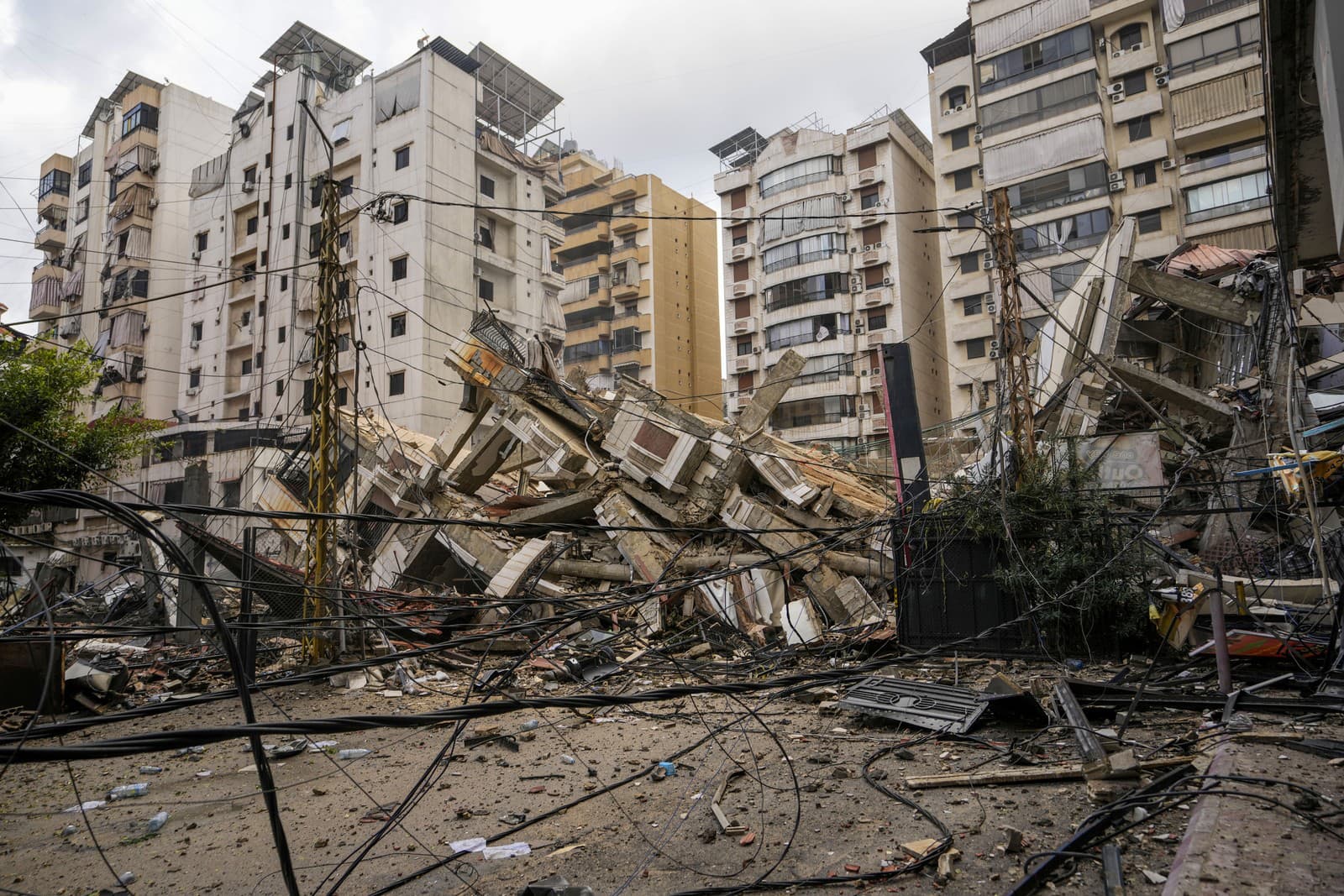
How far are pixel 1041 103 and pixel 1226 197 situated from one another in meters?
7.81

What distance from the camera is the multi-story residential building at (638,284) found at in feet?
154

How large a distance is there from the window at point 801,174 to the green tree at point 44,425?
100 ft

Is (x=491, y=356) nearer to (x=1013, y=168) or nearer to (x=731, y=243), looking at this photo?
(x=1013, y=168)

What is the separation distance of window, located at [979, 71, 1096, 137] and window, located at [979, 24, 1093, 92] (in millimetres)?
695

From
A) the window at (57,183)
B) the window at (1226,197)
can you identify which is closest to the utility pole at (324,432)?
the window at (1226,197)

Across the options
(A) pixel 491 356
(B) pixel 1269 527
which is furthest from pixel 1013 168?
(A) pixel 491 356

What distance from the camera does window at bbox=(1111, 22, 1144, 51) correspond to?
96.5 feet

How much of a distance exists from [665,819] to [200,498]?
26.5 meters

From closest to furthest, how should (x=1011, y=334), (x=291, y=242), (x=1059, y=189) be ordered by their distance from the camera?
(x=1011, y=334)
(x=1059, y=189)
(x=291, y=242)

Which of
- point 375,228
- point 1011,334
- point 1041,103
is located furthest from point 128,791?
point 1041,103

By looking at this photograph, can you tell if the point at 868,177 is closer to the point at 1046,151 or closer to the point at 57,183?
the point at 1046,151

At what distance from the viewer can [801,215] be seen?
38.5 m

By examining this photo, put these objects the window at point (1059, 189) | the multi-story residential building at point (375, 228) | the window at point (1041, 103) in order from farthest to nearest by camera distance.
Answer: the multi-story residential building at point (375, 228) < the window at point (1041, 103) < the window at point (1059, 189)

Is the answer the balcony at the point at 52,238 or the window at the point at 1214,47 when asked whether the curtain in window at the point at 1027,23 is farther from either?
the balcony at the point at 52,238
